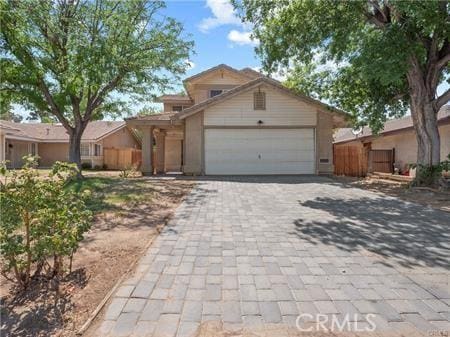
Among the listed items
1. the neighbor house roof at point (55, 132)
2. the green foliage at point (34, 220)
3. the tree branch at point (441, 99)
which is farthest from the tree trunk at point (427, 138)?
the neighbor house roof at point (55, 132)

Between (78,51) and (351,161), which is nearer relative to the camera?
(78,51)

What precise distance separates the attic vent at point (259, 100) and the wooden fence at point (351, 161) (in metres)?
6.31

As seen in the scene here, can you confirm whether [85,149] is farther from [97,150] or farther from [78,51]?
[78,51]

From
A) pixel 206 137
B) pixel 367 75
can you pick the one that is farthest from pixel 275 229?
pixel 206 137

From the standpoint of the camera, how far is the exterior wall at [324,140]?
16797 millimetres

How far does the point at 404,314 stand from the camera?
301cm

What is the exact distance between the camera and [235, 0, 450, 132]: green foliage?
9828 mm

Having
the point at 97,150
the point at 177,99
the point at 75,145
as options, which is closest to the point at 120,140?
the point at 97,150

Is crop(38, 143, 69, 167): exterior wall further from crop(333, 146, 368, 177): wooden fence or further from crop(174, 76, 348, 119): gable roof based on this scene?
Answer: crop(333, 146, 368, 177): wooden fence

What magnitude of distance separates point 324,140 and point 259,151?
140 inches

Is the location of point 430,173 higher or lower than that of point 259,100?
lower

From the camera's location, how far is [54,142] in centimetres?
3114

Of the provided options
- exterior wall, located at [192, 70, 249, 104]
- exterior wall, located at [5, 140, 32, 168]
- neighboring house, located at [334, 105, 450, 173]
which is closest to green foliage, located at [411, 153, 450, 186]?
neighboring house, located at [334, 105, 450, 173]

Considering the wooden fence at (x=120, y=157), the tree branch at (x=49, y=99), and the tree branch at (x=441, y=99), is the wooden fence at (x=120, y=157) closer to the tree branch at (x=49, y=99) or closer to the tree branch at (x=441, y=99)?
the tree branch at (x=49, y=99)
